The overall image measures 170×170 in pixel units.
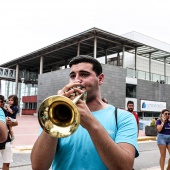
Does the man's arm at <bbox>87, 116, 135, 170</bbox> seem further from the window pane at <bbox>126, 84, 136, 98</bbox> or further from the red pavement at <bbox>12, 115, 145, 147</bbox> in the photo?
the window pane at <bbox>126, 84, 136, 98</bbox>

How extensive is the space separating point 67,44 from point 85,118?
26.8m

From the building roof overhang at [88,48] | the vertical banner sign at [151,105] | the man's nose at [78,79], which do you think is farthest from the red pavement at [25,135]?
the building roof overhang at [88,48]

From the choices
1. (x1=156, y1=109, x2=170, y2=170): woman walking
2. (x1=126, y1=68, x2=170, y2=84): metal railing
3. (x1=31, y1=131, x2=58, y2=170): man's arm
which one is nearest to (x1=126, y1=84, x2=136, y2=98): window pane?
(x1=126, y1=68, x2=170, y2=84): metal railing

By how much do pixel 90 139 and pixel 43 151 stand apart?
0.36 m

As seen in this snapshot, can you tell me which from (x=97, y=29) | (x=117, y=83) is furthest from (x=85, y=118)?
(x=117, y=83)

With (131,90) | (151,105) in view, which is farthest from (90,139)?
(151,105)

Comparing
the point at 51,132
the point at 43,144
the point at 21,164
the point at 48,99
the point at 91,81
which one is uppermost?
the point at 91,81

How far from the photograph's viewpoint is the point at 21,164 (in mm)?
7047

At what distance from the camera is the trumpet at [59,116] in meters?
1.57

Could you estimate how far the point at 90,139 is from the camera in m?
1.83

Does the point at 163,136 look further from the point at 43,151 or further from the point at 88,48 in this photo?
the point at 88,48

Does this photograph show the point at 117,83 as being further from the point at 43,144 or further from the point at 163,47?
the point at 43,144

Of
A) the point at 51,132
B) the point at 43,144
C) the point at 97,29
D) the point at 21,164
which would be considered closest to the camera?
the point at 51,132

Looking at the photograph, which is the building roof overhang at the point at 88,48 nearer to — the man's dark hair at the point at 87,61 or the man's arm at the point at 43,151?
the man's dark hair at the point at 87,61
